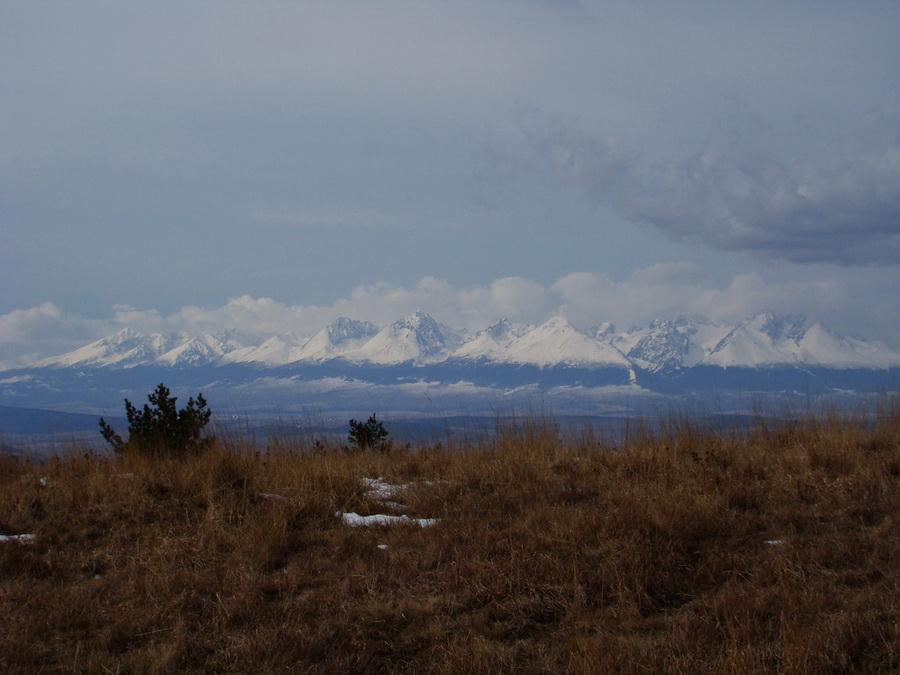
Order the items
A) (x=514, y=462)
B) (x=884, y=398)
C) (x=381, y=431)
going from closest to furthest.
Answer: (x=514, y=462) < (x=884, y=398) < (x=381, y=431)

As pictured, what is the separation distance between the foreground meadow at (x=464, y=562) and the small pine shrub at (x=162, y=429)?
0.51 m

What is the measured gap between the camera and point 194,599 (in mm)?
5391

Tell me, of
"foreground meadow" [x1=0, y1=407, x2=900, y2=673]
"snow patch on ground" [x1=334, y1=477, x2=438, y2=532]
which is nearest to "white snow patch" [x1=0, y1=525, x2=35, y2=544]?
"foreground meadow" [x1=0, y1=407, x2=900, y2=673]

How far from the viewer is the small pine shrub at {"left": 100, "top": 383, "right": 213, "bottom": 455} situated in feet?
31.8

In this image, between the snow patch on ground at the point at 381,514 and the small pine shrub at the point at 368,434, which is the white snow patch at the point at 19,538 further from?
the small pine shrub at the point at 368,434

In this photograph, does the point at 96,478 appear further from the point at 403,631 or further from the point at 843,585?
the point at 843,585

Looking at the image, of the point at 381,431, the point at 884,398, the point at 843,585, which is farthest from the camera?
the point at 381,431

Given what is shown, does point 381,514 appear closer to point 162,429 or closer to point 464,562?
point 464,562

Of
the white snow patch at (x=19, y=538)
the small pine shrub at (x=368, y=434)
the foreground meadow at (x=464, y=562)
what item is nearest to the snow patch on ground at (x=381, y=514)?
the foreground meadow at (x=464, y=562)

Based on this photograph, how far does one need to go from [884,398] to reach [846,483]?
172 inches


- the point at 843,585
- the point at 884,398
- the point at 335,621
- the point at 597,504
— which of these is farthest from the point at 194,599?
the point at 884,398

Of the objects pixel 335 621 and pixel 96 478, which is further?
pixel 96 478

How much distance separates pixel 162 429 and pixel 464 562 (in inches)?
230

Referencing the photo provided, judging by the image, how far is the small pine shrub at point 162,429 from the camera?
9703mm
